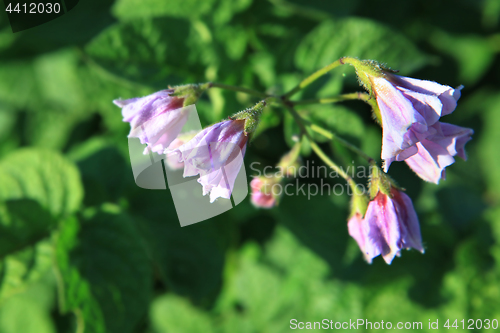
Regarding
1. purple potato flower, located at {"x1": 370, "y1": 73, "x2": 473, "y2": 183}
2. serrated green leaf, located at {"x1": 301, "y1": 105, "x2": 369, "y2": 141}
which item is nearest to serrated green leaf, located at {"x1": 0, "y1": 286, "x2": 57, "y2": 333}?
serrated green leaf, located at {"x1": 301, "y1": 105, "x2": 369, "y2": 141}

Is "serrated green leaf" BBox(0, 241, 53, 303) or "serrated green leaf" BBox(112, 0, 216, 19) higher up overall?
"serrated green leaf" BBox(112, 0, 216, 19)

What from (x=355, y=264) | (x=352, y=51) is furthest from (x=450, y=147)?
(x=355, y=264)

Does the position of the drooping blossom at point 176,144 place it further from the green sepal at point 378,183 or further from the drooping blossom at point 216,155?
the green sepal at point 378,183

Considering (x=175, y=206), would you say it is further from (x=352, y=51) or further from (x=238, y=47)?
(x=352, y=51)

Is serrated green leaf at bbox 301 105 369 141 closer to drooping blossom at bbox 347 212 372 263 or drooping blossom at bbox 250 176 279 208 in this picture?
drooping blossom at bbox 250 176 279 208

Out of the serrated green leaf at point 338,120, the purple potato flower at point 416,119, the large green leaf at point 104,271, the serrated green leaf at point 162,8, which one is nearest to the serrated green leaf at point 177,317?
the large green leaf at point 104,271

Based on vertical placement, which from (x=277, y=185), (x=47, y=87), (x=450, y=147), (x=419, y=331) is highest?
(x=450, y=147)
